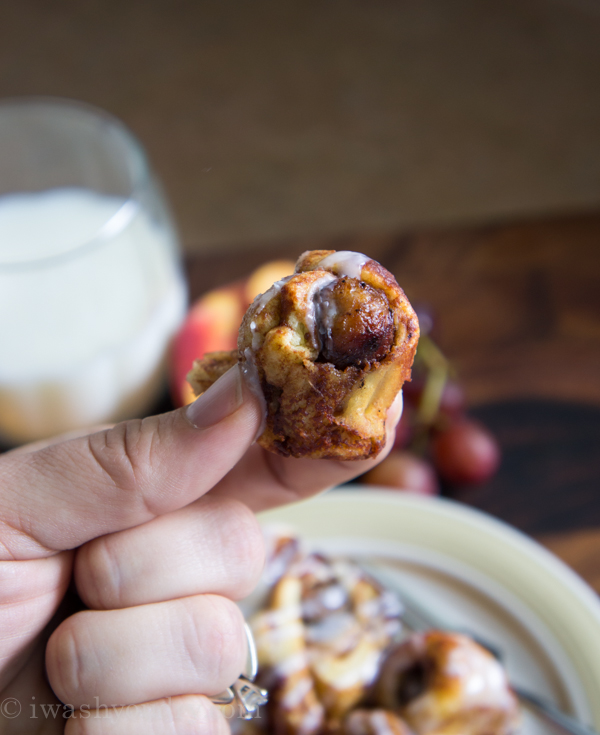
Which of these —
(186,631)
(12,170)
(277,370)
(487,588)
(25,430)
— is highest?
(277,370)

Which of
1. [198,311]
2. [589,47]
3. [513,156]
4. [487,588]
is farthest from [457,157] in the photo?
[487,588]

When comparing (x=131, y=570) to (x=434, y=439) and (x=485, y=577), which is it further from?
(x=434, y=439)

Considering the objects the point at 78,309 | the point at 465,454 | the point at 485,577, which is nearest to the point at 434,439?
the point at 465,454

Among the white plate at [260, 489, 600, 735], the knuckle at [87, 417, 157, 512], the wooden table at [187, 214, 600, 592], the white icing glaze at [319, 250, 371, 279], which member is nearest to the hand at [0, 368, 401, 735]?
the knuckle at [87, 417, 157, 512]

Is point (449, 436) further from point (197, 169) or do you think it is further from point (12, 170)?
point (197, 169)

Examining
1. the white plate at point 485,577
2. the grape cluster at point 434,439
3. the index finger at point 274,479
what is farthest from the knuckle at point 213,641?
the grape cluster at point 434,439

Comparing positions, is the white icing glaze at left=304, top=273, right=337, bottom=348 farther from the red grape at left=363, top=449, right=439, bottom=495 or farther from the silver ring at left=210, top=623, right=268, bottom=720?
the red grape at left=363, top=449, right=439, bottom=495

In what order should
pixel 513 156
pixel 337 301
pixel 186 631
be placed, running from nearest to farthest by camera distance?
pixel 337 301
pixel 186 631
pixel 513 156
